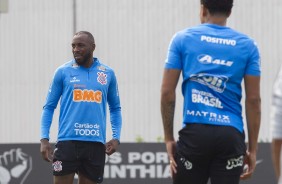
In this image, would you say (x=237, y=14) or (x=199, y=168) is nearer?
(x=199, y=168)

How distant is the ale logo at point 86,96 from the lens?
905 cm

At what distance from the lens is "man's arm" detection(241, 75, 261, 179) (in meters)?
5.87

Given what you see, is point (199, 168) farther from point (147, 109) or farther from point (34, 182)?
point (147, 109)

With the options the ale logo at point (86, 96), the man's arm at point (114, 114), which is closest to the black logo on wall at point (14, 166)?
the man's arm at point (114, 114)

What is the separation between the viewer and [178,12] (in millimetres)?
29422

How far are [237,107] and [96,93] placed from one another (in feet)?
11.4

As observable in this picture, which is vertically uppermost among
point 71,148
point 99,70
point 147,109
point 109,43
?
point 99,70

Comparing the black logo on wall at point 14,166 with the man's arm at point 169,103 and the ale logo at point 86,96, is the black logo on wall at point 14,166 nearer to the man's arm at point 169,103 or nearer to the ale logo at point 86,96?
the ale logo at point 86,96

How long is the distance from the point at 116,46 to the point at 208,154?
79.7 ft

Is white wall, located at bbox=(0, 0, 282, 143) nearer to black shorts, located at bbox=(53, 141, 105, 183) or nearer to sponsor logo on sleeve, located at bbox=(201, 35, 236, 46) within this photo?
black shorts, located at bbox=(53, 141, 105, 183)

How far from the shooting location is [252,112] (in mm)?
5879

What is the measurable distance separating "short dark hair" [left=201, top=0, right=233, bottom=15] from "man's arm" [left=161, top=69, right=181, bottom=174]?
1.46 feet

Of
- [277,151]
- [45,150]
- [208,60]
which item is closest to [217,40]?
[208,60]

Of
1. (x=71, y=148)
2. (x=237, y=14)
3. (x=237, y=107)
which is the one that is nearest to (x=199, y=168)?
(x=237, y=107)
